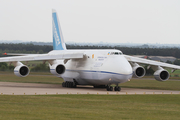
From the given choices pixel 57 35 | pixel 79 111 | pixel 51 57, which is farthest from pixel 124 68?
pixel 57 35

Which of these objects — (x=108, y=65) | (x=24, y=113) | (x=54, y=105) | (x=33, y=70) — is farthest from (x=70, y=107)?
(x=33, y=70)

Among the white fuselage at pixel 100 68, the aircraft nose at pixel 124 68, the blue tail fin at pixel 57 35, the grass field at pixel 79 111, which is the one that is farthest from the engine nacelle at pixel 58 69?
the grass field at pixel 79 111

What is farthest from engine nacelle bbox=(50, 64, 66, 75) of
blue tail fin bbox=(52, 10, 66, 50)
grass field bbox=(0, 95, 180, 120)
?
grass field bbox=(0, 95, 180, 120)

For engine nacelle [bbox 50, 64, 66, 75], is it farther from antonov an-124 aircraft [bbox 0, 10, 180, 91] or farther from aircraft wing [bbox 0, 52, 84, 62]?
Answer: aircraft wing [bbox 0, 52, 84, 62]

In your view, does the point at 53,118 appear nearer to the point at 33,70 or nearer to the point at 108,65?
the point at 108,65

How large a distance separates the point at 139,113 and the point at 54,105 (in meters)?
4.70

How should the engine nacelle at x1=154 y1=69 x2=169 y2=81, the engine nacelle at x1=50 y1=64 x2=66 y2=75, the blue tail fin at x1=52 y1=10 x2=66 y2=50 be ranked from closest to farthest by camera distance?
1. the engine nacelle at x1=50 y1=64 x2=66 y2=75
2. the engine nacelle at x1=154 y1=69 x2=169 y2=81
3. the blue tail fin at x1=52 y1=10 x2=66 y2=50

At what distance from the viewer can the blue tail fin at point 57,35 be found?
39628 mm

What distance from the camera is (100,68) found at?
29516mm

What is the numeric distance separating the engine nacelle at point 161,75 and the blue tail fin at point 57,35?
39.1 feet

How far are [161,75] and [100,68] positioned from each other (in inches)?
263

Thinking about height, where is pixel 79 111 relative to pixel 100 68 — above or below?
below

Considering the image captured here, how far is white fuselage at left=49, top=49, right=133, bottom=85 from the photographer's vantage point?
2798cm

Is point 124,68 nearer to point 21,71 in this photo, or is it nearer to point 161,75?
point 161,75
